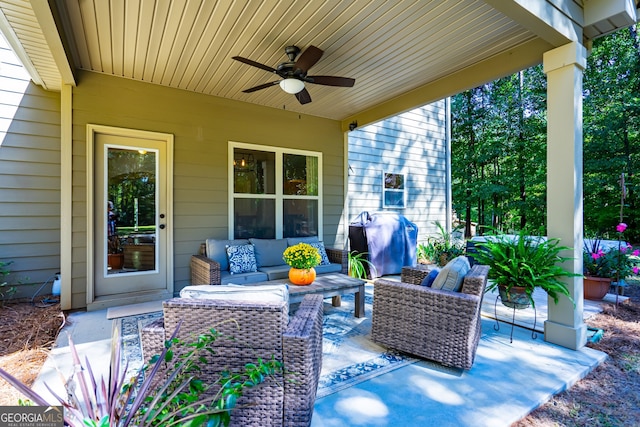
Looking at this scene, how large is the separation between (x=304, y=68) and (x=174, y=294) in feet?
11.0

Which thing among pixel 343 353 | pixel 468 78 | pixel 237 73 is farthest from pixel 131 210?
pixel 468 78

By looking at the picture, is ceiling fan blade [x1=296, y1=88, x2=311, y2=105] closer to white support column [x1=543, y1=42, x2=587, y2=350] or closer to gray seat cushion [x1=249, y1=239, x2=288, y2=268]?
gray seat cushion [x1=249, y1=239, x2=288, y2=268]

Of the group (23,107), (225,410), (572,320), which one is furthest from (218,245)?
(572,320)

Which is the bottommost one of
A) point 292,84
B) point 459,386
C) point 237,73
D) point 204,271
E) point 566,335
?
point 459,386

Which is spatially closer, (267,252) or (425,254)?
(267,252)

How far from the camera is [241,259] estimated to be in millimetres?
4070

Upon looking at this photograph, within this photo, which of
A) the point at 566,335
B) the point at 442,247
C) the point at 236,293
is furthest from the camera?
the point at 442,247

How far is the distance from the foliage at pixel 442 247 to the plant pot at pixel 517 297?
3253mm

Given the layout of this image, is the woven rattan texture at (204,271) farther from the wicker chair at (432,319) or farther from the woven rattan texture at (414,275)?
the woven rattan texture at (414,275)

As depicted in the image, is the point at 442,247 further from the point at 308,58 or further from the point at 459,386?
the point at 308,58

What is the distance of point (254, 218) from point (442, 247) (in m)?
4.24

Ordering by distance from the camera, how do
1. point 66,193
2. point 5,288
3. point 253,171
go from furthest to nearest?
point 253,171 → point 5,288 → point 66,193

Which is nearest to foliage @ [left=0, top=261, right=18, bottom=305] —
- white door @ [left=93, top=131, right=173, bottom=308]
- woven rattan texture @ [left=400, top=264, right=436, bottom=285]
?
white door @ [left=93, top=131, right=173, bottom=308]

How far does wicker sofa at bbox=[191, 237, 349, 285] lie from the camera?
3.66 m
